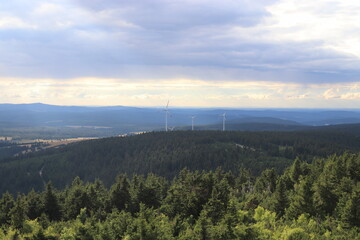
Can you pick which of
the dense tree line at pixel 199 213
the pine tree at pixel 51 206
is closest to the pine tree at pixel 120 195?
the dense tree line at pixel 199 213

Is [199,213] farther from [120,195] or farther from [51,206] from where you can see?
[51,206]

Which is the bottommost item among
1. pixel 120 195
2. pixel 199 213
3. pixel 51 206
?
pixel 51 206

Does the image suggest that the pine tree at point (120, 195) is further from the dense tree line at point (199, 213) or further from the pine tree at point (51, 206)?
the pine tree at point (51, 206)

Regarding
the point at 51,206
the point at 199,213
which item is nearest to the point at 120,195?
the point at 51,206

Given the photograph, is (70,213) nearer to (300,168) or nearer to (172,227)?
(172,227)

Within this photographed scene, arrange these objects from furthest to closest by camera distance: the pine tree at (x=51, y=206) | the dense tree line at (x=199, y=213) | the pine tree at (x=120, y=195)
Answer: the pine tree at (x=120, y=195) → the pine tree at (x=51, y=206) → the dense tree line at (x=199, y=213)

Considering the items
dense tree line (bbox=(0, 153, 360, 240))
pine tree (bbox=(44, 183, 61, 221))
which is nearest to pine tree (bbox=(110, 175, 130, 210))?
dense tree line (bbox=(0, 153, 360, 240))

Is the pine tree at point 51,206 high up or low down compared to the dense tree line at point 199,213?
down

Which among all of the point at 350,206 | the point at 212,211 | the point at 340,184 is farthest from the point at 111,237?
the point at 340,184

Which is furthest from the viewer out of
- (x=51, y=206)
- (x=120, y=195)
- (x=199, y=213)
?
(x=120, y=195)
